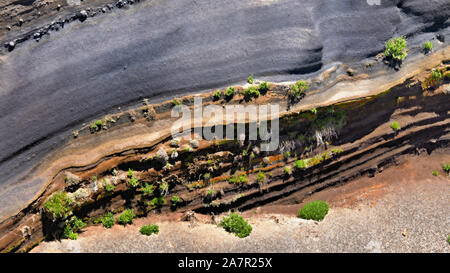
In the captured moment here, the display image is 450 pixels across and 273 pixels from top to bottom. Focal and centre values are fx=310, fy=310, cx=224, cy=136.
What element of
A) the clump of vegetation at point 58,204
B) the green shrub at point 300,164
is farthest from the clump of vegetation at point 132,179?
the green shrub at point 300,164

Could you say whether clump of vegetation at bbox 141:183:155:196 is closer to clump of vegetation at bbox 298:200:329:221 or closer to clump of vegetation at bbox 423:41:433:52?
clump of vegetation at bbox 298:200:329:221

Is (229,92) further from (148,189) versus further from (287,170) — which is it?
(148,189)

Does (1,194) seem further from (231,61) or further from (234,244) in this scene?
(231,61)

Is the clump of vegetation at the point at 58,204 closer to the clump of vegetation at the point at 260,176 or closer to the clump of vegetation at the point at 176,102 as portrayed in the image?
the clump of vegetation at the point at 176,102

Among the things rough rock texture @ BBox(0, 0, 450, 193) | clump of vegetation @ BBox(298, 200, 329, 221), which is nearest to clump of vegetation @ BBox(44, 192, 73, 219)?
rough rock texture @ BBox(0, 0, 450, 193)

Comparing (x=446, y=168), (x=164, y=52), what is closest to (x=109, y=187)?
(x=164, y=52)

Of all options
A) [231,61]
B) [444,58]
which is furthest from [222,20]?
[444,58]

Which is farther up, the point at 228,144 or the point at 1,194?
the point at 1,194
